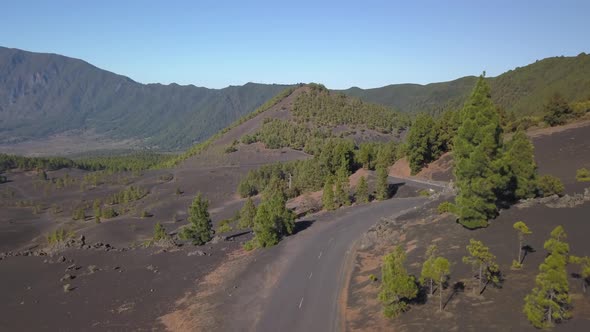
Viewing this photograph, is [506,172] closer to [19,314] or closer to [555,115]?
[19,314]

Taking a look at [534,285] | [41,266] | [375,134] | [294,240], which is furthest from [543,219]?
[375,134]

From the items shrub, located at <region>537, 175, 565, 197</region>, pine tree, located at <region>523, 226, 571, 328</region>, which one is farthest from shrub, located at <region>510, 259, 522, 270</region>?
shrub, located at <region>537, 175, 565, 197</region>

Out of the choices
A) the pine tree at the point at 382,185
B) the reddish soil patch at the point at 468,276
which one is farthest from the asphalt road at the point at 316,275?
the pine tree at the point at 382,185

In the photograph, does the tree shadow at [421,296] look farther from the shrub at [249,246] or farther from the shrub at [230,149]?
the shrub at [230,149]

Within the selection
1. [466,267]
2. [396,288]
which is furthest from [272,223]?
[396,288]

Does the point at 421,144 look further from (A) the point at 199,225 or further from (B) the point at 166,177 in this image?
(B) the point at 166,177
